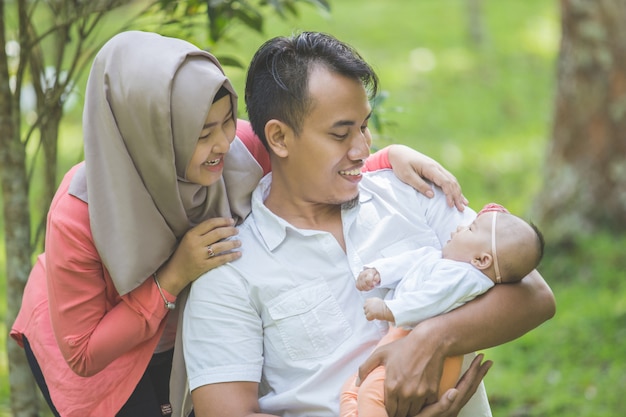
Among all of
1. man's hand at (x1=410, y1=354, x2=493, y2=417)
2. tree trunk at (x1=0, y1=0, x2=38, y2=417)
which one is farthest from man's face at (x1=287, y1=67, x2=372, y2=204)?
tree trunk at (x1=0, y1=0, x2=38, y2=417)

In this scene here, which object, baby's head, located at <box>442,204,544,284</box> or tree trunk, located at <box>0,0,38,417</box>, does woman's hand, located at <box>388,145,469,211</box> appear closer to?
baby's head, located at <box>442,204,544,284</box>

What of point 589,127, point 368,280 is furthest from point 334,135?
point 589,127

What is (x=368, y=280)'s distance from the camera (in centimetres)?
253

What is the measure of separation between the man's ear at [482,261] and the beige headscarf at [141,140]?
78cm

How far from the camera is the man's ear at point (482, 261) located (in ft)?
8.13

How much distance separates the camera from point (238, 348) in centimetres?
255

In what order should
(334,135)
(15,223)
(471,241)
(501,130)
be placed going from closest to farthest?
(471,241), (334,135), (15,223), (501,130)

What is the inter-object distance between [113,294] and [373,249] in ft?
2.48

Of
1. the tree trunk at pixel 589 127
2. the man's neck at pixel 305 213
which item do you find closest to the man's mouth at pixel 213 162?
the man's neck at pixel 305 213

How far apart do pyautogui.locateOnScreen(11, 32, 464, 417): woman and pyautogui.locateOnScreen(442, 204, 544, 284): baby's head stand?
657 mm

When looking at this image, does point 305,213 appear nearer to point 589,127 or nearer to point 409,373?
point 409,373

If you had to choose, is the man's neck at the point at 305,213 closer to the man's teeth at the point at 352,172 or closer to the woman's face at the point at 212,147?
the man's teeth at the point at 352,172

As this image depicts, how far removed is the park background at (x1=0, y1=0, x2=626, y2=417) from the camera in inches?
180

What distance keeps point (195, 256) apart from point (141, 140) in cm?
36
